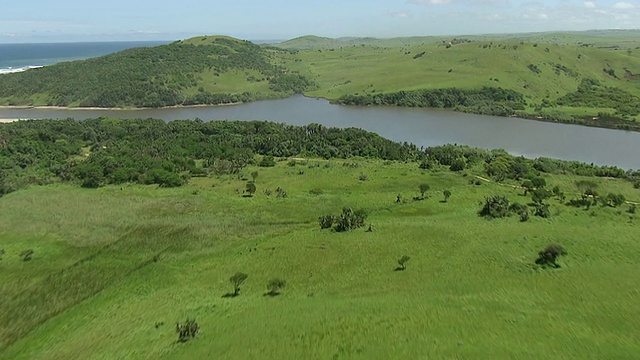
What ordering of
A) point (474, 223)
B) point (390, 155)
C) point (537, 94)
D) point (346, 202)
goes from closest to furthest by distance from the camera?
point (474, 223) < point (346, 202) < point (390, 155) < point (537, 94)

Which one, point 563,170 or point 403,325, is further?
point 563,170

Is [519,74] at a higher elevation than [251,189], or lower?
higher

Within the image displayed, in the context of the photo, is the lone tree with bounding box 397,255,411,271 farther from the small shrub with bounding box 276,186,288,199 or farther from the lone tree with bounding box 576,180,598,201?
the lone tree with bounding box 576,180,598,201

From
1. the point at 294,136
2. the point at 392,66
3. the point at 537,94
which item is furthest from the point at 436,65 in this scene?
the point at 294,136

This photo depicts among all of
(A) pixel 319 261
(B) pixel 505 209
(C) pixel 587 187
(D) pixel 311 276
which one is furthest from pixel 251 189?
(C) pixel 587 187

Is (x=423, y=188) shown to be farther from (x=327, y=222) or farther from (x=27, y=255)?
(x=27, y=255)

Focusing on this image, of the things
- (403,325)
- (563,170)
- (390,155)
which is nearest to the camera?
(403,325)

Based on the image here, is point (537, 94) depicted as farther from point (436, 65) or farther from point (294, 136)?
point (294, 136)

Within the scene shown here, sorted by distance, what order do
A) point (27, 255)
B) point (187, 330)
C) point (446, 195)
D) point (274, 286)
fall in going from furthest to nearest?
1. point (446, 195)
2. point (27, 255)
3. point (274, 286)
4. point (187, 330)
